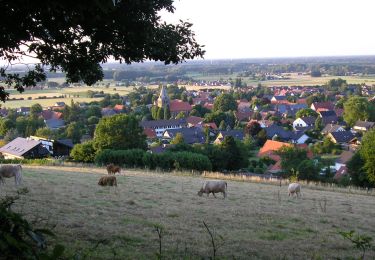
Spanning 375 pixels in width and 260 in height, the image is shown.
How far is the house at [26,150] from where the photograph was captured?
57.4 meters

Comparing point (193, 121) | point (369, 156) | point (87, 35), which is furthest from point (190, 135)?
point (87, 35)

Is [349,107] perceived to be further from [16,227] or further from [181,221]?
[16,227]

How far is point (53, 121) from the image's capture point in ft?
332

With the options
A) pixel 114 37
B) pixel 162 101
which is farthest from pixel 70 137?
pixel 114 37

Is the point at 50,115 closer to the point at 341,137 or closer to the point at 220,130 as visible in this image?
the point at 220,130

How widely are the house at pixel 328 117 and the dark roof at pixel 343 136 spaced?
25309mm

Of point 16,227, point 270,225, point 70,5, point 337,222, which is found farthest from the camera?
point 337,222

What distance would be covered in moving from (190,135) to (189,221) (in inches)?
2851

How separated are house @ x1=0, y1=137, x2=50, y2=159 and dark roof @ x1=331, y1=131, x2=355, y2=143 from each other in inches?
1905

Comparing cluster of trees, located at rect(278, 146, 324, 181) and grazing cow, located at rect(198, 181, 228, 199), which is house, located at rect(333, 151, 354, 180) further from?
grazing cow, located at rect(198, 181, 228, 199)

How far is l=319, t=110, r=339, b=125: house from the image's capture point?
108750mm

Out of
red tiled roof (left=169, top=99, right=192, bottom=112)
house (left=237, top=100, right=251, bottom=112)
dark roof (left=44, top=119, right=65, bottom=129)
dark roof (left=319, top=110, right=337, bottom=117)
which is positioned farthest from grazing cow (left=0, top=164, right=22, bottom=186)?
house (left=237, top=100, right=251, bottom=112)

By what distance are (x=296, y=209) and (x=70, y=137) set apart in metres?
64.8

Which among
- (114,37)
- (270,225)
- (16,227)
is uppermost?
(114,37)
